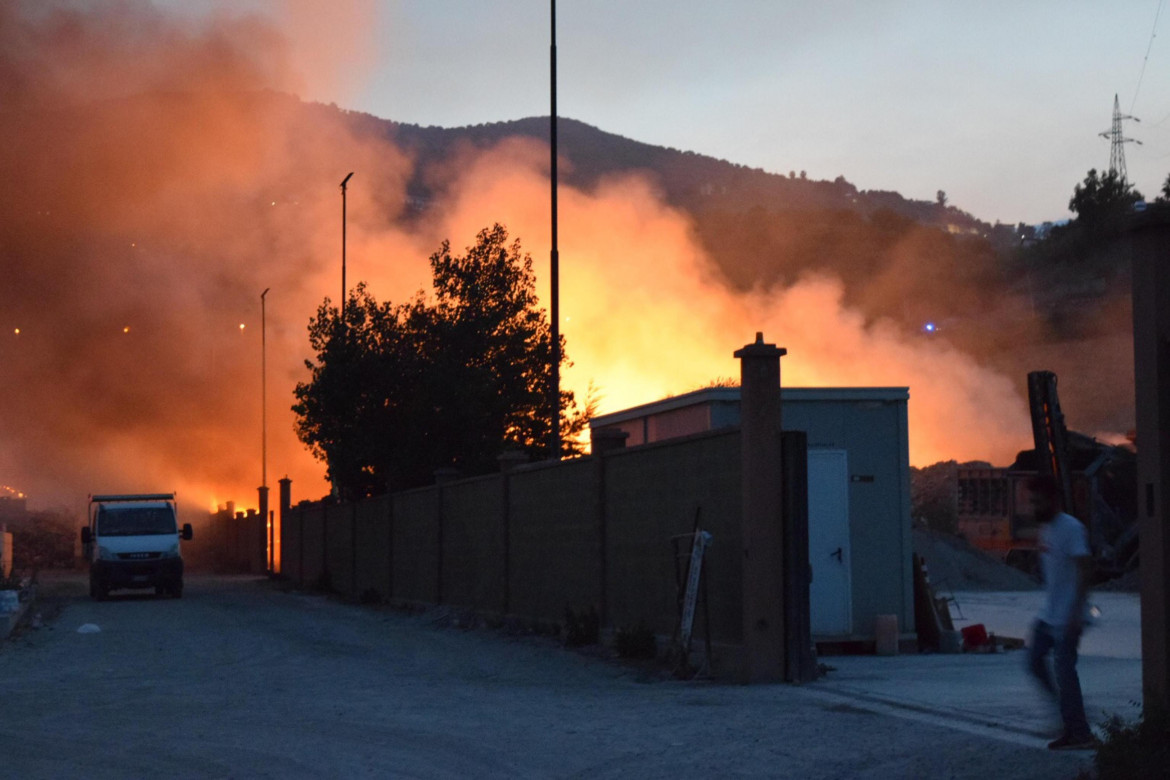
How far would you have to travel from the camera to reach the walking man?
26.3ft

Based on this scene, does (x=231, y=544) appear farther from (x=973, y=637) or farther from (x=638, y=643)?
(x=973, y=637)

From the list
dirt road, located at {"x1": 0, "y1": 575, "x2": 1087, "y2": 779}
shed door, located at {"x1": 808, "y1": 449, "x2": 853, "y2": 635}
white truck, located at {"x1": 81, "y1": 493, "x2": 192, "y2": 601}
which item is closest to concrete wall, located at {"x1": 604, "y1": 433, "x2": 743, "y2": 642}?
dirt road, located at {"x1": 0, "y1": 575, "x2": 1087, "y2": 779}

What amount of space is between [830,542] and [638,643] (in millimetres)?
2689

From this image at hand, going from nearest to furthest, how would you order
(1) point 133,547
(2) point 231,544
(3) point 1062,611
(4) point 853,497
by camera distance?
1. (3) point 1062,611
2. (4) point 853,497
3. (1) point 133,547
4. (2) point 231,544

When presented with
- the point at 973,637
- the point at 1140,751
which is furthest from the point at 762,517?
the point at 1140,751

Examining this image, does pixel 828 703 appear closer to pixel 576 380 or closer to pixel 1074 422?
pixel 576 380

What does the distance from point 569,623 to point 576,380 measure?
99.4 feet

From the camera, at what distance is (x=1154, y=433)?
7246 mm

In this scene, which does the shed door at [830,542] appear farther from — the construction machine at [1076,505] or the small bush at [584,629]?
the construction machine at [1076,505]

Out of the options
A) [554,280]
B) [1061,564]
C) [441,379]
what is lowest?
[1061,564]

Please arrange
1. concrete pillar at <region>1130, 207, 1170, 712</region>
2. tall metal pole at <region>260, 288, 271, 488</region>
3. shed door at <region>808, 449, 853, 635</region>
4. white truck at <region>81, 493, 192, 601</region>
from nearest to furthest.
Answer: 1. concrete pillar at <region>1130, 207, 1170, 712</region>
2. shed door at <region>808, 449, 853, 635</region>
3. white truck at <region>81, 493, 192, 601</region>
4. tall metal pole at <region>260, 288, 271, 488</region>

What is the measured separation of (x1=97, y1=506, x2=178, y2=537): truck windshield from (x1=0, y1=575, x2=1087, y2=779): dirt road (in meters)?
12.5

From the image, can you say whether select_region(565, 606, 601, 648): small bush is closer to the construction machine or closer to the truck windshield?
the construction machine

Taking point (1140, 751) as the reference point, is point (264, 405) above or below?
above
